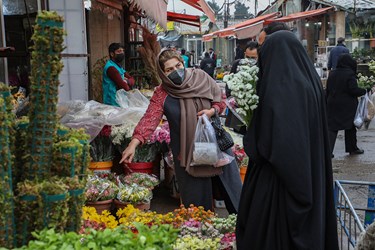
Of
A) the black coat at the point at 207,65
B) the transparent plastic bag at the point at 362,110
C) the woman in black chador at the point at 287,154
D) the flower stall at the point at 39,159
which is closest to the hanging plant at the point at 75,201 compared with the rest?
the flower stall at the point at 39,159

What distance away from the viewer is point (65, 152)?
232cm

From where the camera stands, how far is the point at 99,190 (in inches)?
217

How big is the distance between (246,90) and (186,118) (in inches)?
55.7

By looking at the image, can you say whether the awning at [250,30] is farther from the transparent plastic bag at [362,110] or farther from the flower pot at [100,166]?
the flower pot at [100,166]

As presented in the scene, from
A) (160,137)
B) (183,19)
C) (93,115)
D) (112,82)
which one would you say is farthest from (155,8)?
(183,19)

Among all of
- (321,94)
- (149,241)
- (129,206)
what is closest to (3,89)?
(149,241)

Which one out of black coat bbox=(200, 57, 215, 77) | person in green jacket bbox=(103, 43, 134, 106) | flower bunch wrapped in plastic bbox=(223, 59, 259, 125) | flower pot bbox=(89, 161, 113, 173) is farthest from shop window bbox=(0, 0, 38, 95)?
black coat bbox=(200, 57, 215, 77)

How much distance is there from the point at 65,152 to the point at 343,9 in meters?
20.3

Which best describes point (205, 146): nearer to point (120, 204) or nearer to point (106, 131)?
point (120, 204)

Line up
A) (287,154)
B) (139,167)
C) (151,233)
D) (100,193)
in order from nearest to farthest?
(151,233) < (287,154) < (100,193) < (139,167)

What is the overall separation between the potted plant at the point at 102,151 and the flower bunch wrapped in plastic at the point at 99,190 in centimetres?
54

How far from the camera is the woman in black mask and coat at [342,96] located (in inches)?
360

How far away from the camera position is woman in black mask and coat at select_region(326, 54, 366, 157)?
30.0 feet

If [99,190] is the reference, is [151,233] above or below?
above
